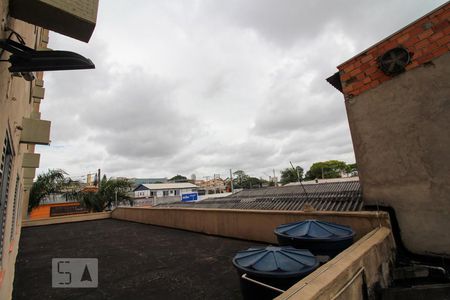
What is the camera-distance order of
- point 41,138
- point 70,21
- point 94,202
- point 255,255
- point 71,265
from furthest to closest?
point 94,202
point 41,138
point 71,265
point 255,255
point 70,21

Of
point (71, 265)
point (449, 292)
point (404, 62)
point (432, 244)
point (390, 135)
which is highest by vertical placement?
point (404, 62)

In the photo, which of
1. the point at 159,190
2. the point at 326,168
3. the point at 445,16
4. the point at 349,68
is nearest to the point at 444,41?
the point at 445,16

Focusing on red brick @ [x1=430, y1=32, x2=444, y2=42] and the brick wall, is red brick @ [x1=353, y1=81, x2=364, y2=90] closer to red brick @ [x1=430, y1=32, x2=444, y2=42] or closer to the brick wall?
the brick wall

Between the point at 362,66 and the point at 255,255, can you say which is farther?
the point at 362,66

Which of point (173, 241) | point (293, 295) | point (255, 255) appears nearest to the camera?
point (293, 295)

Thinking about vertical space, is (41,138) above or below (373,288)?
above

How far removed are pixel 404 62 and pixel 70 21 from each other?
254 inches

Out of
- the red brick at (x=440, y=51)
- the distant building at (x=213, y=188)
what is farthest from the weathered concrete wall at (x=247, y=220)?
the distant building at (x=213, y=188)

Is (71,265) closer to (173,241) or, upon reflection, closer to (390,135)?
(173,241)

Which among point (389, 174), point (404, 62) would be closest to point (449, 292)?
point (389, 174)

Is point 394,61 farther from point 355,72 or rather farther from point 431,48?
point 355,72

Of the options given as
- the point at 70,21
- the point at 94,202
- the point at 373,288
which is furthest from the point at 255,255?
the point at 94,202

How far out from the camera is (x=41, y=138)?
4.32m

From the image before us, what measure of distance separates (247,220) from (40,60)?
274 inches
